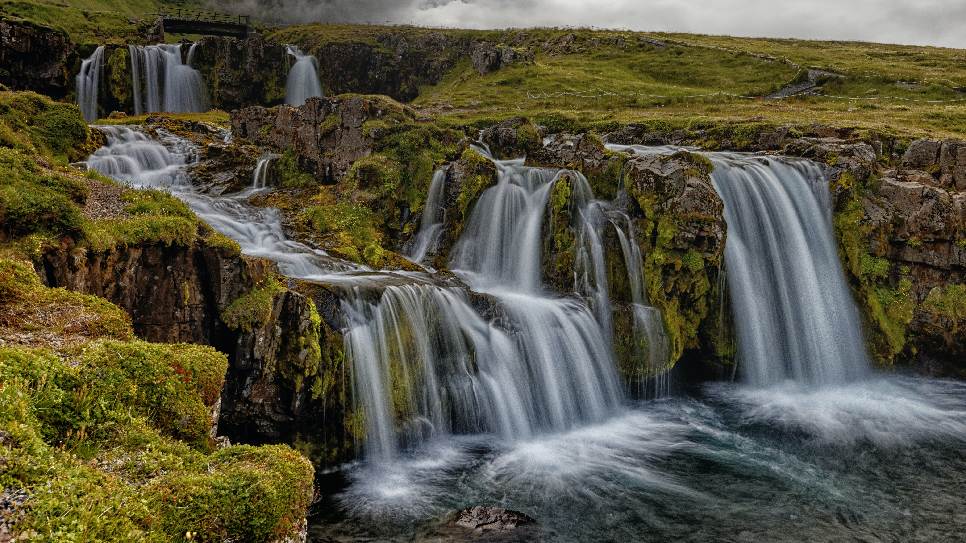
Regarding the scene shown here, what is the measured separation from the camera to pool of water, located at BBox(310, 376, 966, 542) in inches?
467

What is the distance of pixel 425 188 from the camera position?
83.1 feet

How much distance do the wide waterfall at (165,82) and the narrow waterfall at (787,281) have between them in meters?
46.8

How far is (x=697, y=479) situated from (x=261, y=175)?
81.2 ft

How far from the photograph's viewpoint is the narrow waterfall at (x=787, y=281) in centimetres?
2203

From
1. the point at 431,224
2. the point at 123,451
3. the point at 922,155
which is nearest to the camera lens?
the point at 123,451

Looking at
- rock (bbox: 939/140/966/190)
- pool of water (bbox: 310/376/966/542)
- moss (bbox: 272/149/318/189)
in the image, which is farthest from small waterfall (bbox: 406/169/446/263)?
rock (bbox: 939/140/966/190)

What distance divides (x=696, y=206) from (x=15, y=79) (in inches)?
1891

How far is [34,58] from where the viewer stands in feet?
132

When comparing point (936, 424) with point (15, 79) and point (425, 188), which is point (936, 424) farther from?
point (15, 79)

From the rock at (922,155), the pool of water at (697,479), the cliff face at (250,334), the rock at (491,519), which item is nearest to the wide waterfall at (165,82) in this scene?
the cliff face at (250,334)

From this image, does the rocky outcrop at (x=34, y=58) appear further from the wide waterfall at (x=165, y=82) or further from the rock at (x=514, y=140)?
the rock at (x=514, y=140)

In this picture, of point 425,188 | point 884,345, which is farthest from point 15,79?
point 884,345

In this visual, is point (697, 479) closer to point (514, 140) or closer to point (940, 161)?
point (940, 161)

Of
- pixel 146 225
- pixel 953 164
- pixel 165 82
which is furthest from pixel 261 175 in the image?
pixel 953 164
